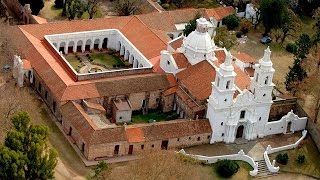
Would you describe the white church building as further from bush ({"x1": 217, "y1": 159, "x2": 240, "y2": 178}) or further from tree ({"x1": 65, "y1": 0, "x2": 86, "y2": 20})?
tree ({"x1": 65, "y1": 0, "x2": 86, "y2": 20})

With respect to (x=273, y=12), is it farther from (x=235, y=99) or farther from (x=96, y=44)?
(x=235, y=99)

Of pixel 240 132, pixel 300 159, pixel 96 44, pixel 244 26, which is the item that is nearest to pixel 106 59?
pixel 96 44

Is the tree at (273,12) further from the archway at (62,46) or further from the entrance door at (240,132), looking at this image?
the archway at (62,46)

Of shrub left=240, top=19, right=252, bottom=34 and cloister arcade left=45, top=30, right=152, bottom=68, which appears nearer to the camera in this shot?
cloister arcade left=45, top=30, right=152, bottom=68

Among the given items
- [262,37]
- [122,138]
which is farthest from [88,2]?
[122,138]

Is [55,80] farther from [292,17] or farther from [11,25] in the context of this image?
[292,17]

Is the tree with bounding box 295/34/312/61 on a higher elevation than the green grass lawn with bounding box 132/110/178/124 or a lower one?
higher

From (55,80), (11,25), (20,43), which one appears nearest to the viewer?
(55,80)

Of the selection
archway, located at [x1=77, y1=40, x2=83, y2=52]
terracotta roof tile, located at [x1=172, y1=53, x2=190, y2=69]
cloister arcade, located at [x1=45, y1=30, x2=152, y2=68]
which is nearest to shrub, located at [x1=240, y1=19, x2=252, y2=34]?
cloister arcade, located at [x1=45, y1=30, x2=152, y2=68]
